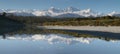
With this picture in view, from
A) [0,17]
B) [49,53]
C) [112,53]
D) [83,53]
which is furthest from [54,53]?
[0,17]

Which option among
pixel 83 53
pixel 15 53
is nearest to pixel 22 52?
pixel 15 53

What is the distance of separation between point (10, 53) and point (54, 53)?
3.62 meters

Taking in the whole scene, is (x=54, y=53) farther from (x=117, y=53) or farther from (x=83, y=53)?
(x=117, y=53)

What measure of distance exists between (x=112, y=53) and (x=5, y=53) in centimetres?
887

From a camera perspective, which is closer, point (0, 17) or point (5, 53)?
point (5, 53)

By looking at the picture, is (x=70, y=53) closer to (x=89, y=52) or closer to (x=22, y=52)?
A: (x=89, y=52)

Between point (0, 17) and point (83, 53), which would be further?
point (0, 17)

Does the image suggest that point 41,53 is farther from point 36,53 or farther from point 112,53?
point 112,53

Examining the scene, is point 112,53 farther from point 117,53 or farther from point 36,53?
point 36,53

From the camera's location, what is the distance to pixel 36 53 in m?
26.1

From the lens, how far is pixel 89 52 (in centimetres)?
2727

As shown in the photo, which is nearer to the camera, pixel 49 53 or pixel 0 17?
pixel 49 53

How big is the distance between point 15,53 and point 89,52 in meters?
6.32

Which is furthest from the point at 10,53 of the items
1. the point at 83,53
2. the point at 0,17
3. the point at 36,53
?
the point at 0,17
